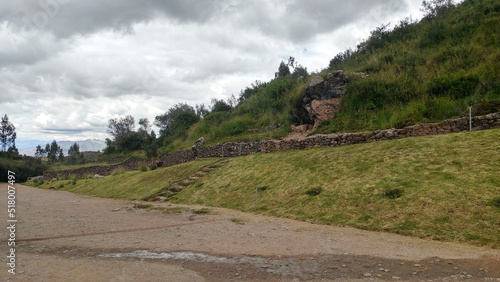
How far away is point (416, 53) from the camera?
21500mm

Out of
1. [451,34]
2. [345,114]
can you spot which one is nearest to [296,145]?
[345,114]

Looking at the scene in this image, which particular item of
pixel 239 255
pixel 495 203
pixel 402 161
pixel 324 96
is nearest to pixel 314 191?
pixel 402 161

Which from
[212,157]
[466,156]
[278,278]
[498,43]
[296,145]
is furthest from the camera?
[212,157]

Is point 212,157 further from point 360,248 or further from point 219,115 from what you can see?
point 360,248

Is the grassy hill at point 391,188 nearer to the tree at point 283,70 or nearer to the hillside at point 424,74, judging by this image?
the hillside at point 424,74

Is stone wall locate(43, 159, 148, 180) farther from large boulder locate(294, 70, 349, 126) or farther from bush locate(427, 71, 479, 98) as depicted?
bush locate(427, 71, 479, 98)

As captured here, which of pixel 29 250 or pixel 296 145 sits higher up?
pixel 296 145

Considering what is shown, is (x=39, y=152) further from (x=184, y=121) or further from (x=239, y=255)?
(x=239, y=255)

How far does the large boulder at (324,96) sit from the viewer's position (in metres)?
21.1

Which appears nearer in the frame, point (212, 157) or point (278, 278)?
point (278, 278)

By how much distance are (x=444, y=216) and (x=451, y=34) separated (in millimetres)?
18898

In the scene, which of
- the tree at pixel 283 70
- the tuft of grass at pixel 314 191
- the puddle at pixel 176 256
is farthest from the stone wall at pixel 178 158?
the puddle at pixel 176 256

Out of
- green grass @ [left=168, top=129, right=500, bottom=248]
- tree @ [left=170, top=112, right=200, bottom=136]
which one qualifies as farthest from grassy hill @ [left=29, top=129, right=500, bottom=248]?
tree @ [left=170, top=112, right=200, bottom=136]

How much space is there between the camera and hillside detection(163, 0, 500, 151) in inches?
593
